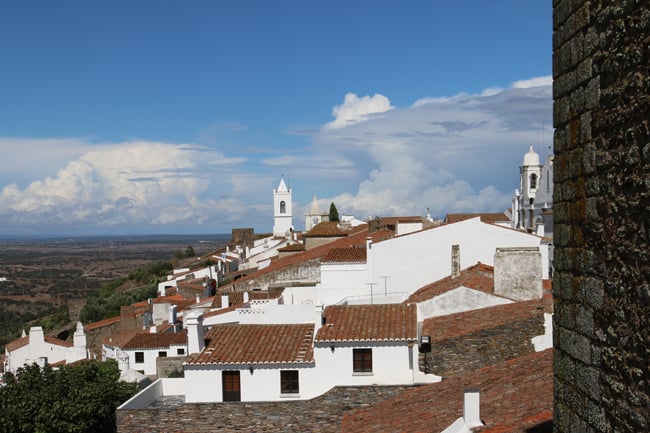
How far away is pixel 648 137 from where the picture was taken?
3689mm

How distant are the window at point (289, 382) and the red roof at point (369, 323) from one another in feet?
3.95

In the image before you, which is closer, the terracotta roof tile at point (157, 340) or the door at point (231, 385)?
the door at point (231, 385)

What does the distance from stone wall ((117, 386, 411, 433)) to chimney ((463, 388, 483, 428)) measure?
838cm

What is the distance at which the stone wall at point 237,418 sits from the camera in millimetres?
16922

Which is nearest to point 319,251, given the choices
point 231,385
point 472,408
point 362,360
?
point 362,360

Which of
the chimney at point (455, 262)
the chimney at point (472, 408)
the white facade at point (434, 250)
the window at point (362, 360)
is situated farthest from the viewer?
the white facade at point (434, 250)

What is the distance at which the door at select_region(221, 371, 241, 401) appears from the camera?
1862cm

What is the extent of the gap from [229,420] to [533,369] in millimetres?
8329

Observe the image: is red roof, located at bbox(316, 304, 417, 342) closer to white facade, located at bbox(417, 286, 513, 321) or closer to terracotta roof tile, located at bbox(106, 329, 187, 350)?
white facade, located at bbox(417, 286, 513, 321)

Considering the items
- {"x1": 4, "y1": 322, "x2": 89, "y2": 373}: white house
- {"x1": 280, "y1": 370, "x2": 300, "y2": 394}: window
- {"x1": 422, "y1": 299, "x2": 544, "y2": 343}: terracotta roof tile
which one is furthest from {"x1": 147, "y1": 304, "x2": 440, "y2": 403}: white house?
{"x1": 4, "y1": 322, "x2": 89, "y2": 373}: white house

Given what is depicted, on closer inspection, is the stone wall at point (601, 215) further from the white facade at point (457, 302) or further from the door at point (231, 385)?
the white facade at point (457, 302)

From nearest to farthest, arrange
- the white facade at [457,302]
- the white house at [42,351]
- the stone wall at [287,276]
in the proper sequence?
the white facade at [457,302] < the stone wall at [287,276] < the white house at [42,351]

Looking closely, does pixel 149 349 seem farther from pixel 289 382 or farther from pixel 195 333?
pixel 289 382

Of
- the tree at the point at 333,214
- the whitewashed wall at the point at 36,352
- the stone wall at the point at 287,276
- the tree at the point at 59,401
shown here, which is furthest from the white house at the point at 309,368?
the tree at the point at 333,214
